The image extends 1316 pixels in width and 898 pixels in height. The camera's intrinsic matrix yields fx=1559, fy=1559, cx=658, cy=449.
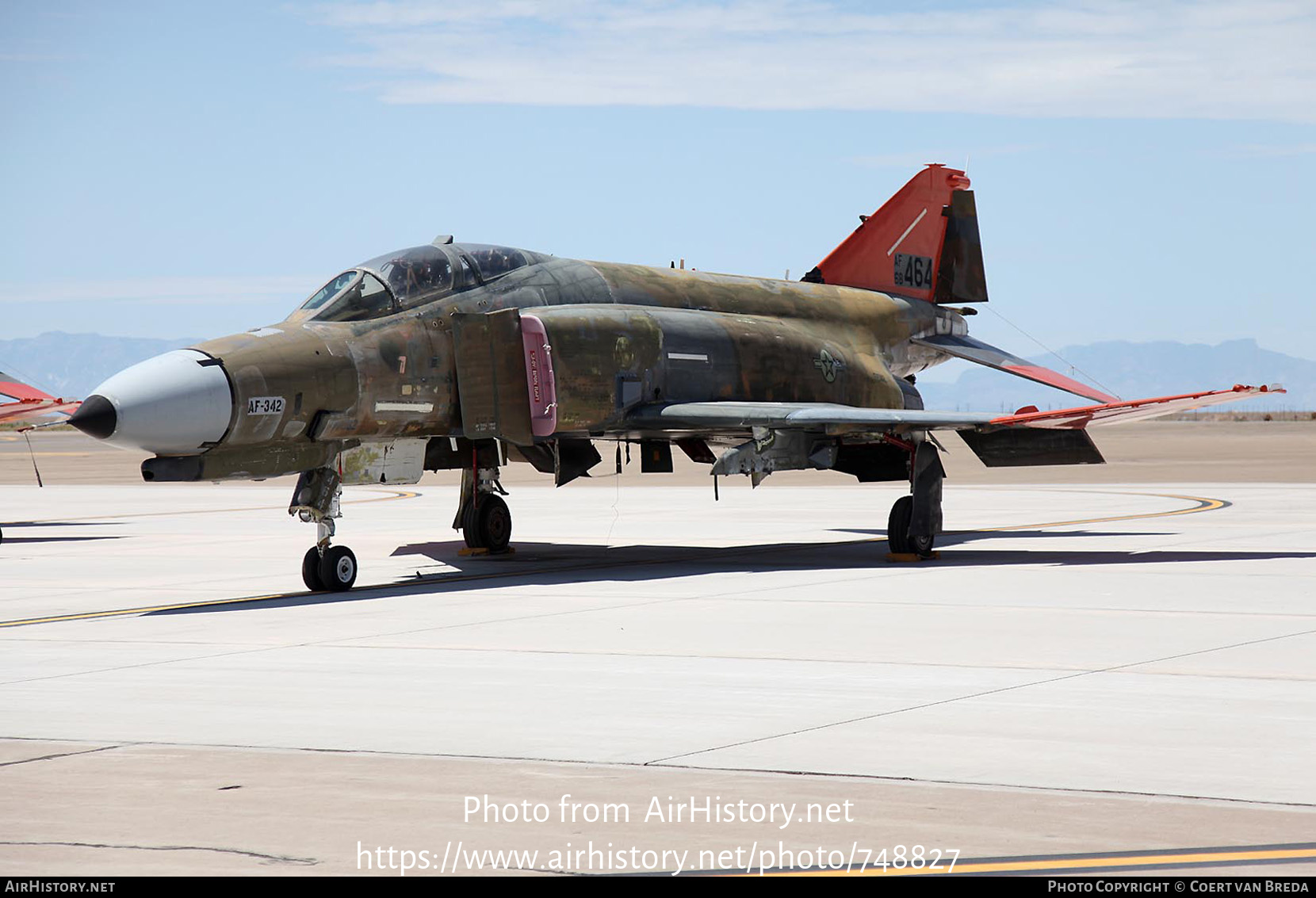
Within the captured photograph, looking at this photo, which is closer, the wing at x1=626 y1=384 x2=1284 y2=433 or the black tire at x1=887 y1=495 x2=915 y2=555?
the wing at x1=626 y1=384 x2=1284 y2=433

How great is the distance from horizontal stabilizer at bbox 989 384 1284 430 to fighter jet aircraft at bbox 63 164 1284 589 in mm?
44

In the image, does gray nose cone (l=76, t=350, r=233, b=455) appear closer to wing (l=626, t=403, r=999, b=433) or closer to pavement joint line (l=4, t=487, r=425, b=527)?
wing (l=626, t=403, r=999, b=433)

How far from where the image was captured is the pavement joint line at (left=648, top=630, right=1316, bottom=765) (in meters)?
7.82

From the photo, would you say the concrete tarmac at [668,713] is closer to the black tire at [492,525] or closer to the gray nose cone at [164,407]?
the gray nose cone at [164,407]

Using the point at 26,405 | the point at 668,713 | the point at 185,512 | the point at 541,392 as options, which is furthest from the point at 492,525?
the point at 185,512

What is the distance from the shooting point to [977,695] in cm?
930

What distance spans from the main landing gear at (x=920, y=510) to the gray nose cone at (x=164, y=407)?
27.0 ft

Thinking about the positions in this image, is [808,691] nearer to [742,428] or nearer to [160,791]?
[160,791]

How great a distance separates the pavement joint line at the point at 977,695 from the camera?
7.82m

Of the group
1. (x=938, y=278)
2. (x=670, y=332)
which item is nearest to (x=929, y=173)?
(x=938, y=278)

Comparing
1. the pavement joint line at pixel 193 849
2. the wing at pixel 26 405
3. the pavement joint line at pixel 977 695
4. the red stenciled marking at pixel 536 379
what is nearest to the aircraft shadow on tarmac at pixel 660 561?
the red stenciled marking at pixel 536 379

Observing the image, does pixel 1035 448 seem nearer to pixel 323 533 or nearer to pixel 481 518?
pixel 481 518

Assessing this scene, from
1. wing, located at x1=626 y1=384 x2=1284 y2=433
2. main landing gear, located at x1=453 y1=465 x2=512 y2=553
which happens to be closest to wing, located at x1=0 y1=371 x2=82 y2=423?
main landing gear, located at x1=453 y1=465 x2=512 y2=553
